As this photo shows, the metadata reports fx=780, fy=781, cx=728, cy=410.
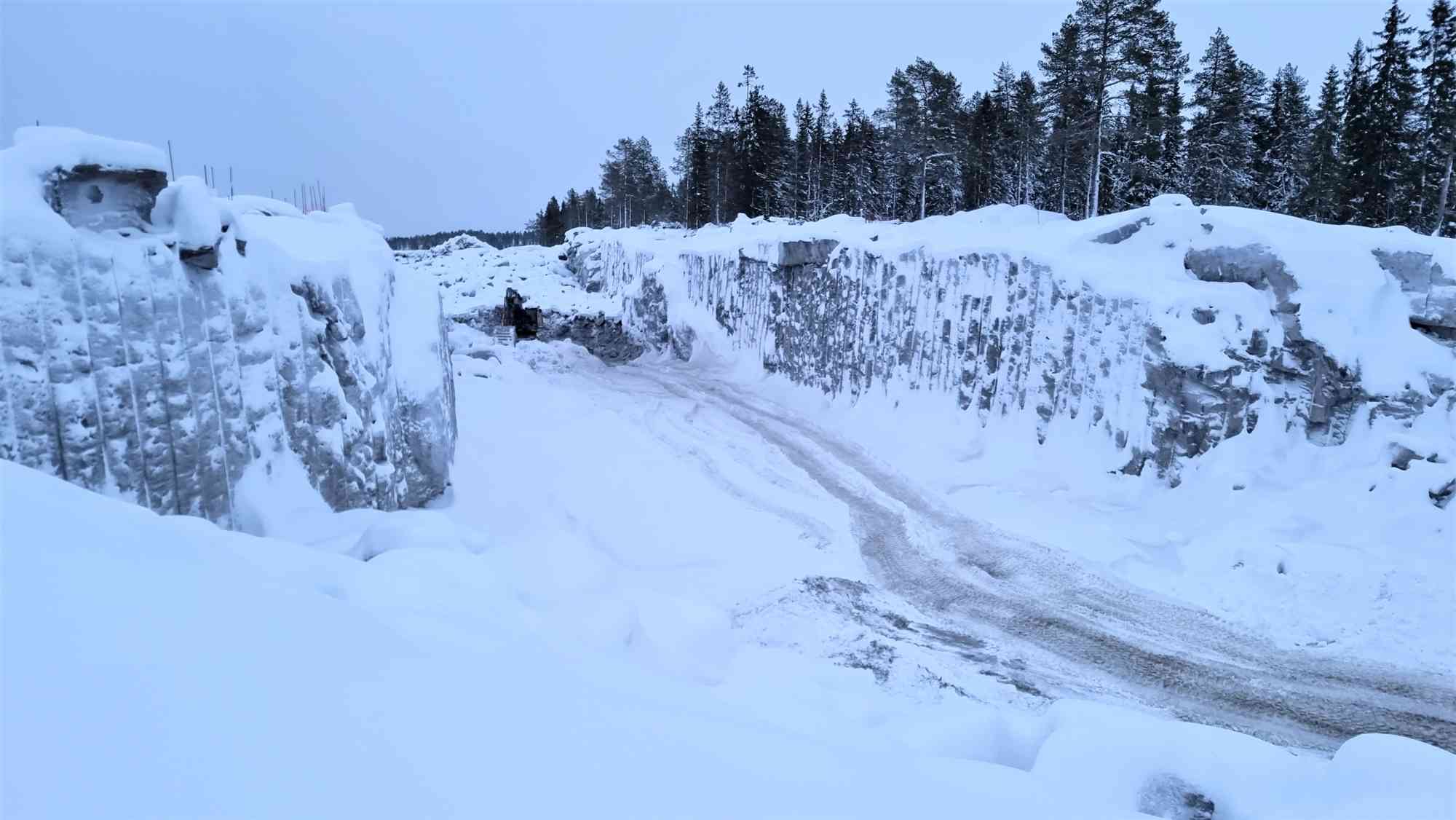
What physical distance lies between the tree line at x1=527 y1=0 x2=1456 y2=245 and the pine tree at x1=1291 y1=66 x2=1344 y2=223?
0.09 metres

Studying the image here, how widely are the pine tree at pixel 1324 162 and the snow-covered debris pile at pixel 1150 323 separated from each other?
1787cm

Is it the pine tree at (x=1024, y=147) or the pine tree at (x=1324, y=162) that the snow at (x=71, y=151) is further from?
the pine tree at (x=1024, y=147)

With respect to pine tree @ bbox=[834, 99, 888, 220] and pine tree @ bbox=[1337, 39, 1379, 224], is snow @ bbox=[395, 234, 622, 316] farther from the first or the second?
pine tree @ bbox=[1337, 39, 1379, 224]

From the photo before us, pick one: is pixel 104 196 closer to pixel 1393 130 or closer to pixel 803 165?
pixel 1393 130

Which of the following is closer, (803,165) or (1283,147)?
(1283,147)

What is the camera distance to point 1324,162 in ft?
91.4

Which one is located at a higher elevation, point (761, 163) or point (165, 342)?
point (761, 163)

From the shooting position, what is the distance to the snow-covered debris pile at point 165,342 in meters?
5.50

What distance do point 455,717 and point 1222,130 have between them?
38.0 meters

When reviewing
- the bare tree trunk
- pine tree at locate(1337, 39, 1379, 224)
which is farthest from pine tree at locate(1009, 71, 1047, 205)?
the bare tree trunk

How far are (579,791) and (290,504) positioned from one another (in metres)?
5.77

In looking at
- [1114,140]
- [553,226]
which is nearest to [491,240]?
[553,226]

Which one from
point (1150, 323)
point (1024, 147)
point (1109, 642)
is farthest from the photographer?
point (1024, 147)

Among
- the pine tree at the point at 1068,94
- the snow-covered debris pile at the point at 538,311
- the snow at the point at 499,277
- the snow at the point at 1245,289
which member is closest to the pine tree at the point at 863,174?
the pine tree at the point at 1068,94
